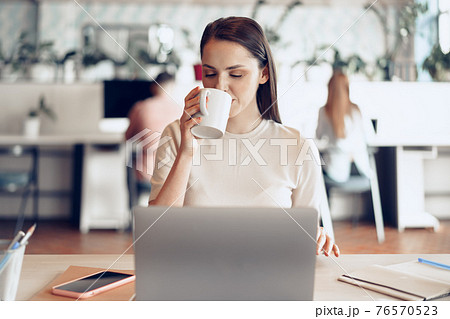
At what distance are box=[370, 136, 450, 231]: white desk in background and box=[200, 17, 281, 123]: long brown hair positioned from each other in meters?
2.05

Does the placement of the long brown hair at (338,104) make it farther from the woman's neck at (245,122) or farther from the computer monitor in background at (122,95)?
the woman's neck at (245,122)

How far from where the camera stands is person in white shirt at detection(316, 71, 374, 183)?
2492mm

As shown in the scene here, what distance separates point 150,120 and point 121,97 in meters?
0.56

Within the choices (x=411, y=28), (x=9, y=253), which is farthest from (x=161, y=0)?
(x=9, y=253)

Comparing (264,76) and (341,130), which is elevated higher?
(341,130)

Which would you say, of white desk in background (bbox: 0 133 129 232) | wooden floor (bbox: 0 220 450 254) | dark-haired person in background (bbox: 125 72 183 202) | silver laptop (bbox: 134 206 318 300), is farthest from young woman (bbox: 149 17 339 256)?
white desk in background (bbox: 0 133 129 232)

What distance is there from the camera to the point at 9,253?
0.48 meters

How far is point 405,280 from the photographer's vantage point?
0.60m

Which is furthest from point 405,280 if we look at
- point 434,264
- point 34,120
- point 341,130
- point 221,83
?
point 34,120

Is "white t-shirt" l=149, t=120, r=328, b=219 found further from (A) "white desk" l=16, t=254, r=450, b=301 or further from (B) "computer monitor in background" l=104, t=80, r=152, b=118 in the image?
(B) "computer monitor in background" l=104, t=80, r=152, b=118

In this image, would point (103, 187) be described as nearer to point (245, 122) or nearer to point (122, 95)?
point (122, 95)

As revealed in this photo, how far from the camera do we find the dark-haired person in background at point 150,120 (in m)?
2.56

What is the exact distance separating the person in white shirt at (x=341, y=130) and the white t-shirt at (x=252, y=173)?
62.9 inches
